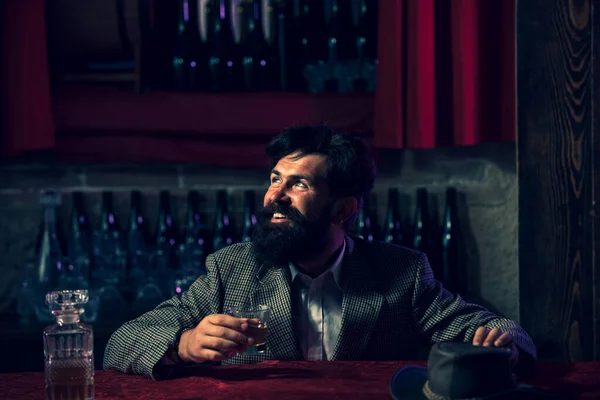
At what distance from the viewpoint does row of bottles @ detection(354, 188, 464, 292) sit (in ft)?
10.2

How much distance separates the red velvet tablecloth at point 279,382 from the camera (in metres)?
1.56

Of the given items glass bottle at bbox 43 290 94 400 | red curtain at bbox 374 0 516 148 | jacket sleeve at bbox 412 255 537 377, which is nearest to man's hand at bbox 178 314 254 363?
glass bottle at bbox 43 290 94 400

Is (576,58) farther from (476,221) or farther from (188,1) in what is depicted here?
(188,1)

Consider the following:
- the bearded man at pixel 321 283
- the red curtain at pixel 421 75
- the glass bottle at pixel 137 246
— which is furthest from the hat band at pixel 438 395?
the glass bottle at pixel 137 246

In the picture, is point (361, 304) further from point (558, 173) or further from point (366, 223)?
Result: point (366, 223)

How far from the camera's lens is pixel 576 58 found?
8.60ft

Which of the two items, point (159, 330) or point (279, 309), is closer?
point (159, 330)

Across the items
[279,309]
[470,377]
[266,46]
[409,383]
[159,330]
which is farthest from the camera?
[266,46]

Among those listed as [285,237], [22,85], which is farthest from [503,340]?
[22,85]

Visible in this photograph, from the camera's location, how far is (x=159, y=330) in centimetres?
182

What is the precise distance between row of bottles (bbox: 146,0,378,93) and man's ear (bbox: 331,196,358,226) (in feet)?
2.82

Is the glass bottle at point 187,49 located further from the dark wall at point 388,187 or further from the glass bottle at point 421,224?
the glass bottle at point 421,224

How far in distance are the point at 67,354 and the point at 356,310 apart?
830mm

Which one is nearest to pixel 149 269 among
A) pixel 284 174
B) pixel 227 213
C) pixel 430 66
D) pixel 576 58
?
pixel 227 213
